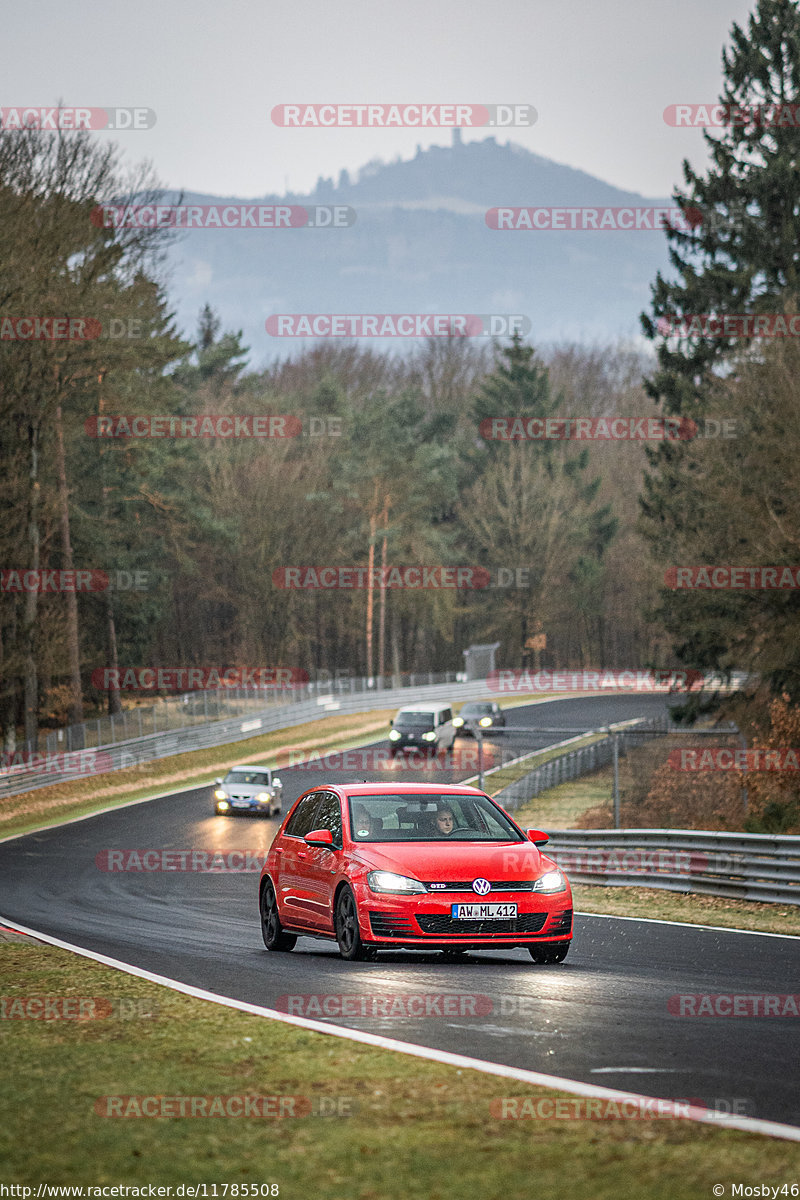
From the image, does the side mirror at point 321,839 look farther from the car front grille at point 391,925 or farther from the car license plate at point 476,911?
the car license plate at point 476,911

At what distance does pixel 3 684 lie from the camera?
5578 centimetres

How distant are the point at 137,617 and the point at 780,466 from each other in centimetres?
4353

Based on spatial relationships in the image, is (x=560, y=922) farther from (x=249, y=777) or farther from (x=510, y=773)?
(x=249, y=777)

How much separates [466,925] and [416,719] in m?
37.4

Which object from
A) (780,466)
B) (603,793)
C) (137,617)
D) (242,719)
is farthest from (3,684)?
(780,466)

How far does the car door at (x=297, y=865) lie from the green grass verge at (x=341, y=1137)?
16.9 ft

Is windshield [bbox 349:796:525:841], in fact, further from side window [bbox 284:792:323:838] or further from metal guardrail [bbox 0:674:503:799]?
metal guardrail [bbox 0:674:503:799]

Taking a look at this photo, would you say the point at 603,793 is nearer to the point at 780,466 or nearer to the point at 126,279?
the point at 780,466

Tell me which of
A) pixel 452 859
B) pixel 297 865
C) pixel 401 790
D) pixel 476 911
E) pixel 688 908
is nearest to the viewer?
pixel 476 911

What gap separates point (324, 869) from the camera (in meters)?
12.7

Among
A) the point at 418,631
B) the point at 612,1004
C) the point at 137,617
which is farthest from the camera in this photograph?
the point at 418,631

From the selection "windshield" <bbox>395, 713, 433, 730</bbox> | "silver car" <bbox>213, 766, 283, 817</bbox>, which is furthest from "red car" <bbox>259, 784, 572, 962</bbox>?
"windshield" <bbox>395, 713, 433, 730</bbox>

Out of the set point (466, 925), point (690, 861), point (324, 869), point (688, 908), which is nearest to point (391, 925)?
point (466, 925)

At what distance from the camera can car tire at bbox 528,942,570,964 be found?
1220cm
